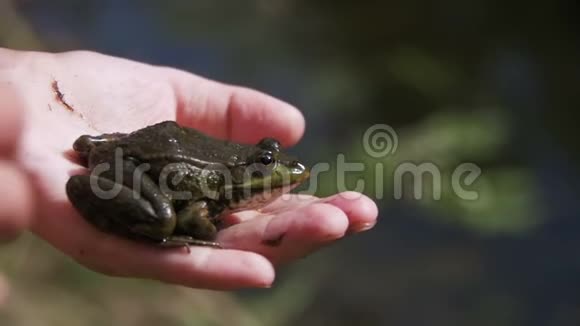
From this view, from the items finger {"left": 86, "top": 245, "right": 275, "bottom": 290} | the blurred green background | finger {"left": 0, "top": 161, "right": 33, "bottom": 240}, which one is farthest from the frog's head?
the blurred green background

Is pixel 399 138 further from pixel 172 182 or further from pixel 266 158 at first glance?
pixel 172 182

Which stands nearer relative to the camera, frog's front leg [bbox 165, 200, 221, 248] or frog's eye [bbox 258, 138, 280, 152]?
frog's front leg [bbox 165, 200, 221, 248]

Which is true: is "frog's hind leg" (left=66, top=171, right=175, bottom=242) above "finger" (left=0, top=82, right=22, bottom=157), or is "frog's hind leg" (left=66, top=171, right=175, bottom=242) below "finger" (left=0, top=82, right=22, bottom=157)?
below

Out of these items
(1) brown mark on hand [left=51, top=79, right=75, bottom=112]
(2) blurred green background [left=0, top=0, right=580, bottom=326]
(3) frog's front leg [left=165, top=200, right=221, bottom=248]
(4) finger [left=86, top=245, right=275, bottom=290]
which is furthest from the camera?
(2) blurred green background [left=0, top=0, right=580, bottom=326]

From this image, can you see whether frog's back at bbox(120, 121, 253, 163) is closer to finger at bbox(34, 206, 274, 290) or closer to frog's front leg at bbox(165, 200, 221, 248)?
frog's front leg at bbox(165, 200, 221, 248)

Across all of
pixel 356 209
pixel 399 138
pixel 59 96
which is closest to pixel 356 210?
pixel 356 209

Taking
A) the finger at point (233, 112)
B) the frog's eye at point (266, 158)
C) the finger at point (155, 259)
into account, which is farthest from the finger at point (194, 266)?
the finger at point (233, 112)
